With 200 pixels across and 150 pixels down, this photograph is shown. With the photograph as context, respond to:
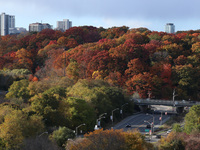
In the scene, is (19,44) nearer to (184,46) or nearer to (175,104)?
(184,46)

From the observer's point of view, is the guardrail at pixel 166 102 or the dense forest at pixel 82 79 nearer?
the dense forest at pixel 82 79

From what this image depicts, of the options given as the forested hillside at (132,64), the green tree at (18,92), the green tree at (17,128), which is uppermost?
the forested hillside at (132,64)

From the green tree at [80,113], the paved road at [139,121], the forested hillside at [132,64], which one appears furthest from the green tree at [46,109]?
the forested hillside at [132,64]

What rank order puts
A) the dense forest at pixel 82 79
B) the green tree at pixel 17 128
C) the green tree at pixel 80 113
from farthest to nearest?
the green tree at pixel 80 113, the dense forest at pixel 82 79, the green tree at pixel 17 128

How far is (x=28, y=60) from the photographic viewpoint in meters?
120

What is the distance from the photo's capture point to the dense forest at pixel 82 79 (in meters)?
55.4

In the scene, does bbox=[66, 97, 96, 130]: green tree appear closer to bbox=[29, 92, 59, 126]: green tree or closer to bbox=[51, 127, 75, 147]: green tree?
bbox=[29, 92, 59, 126]: green tree

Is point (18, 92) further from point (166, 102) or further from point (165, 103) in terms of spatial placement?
point (166, 102)

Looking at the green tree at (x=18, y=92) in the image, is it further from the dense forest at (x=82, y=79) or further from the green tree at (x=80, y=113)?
the green tree at (x=80, y=113)

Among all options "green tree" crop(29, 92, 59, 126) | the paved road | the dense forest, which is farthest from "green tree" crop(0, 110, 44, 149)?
the paved road

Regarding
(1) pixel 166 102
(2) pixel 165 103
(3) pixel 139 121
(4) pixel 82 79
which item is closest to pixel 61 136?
(3) pixel 139 121

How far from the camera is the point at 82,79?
87.0m

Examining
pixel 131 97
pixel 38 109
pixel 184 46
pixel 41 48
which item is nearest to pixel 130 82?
pixel 131 97

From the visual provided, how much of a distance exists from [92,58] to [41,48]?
1537 inches
